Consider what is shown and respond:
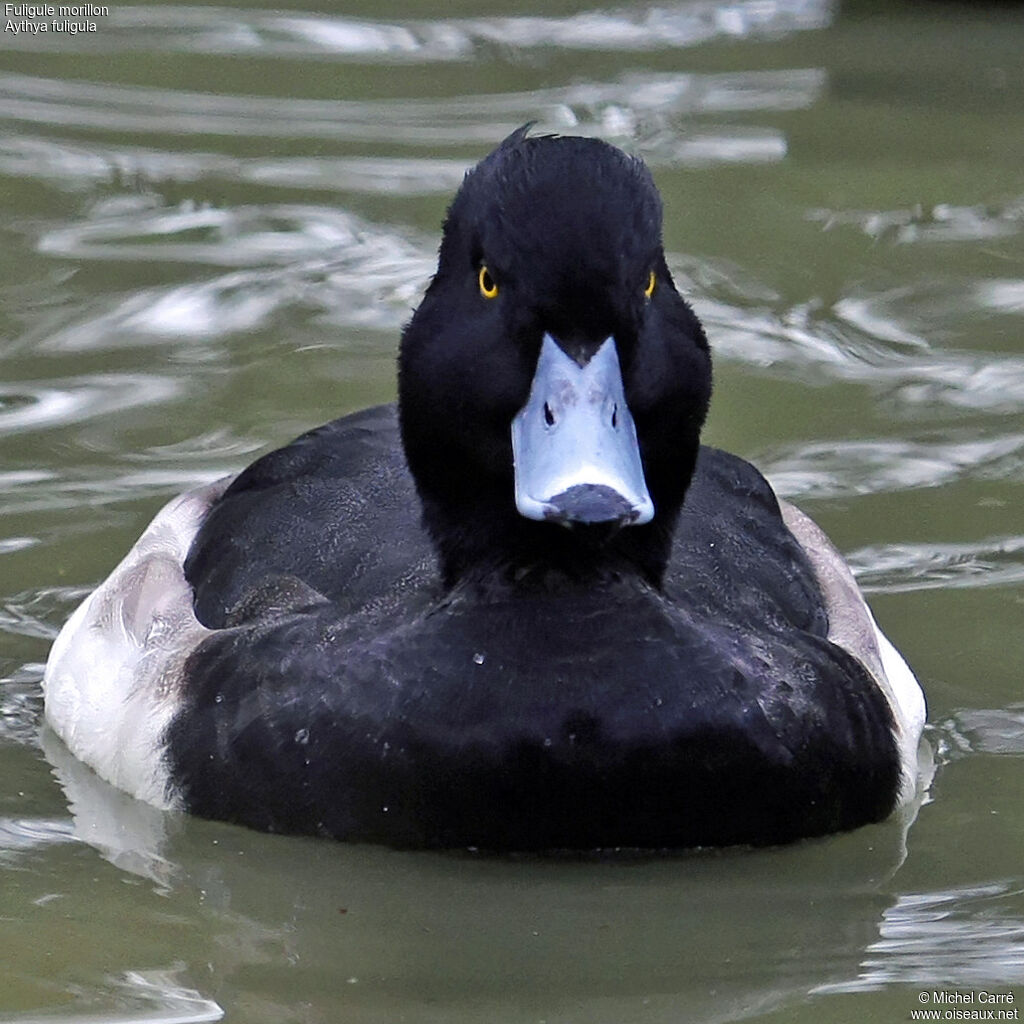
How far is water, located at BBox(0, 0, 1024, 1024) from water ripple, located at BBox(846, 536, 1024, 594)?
2 cm

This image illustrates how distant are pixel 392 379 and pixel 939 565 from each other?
2313 mm

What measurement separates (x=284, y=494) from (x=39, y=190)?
422 cm

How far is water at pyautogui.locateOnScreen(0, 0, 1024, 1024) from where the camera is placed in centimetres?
526

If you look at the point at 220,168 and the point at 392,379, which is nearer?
the point at 392,379

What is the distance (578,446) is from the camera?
5148 millimetres

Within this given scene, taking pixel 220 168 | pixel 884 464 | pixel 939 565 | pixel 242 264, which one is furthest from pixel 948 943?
pixel 220 168

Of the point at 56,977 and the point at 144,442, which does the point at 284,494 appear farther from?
the point at 56,977

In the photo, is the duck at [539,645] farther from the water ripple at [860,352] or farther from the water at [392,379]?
the water ripple at [860,352]

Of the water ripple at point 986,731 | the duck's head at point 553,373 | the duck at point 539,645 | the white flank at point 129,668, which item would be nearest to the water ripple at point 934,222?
the water ripple at point 986,731

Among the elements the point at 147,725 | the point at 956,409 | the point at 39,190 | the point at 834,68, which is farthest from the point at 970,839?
the point at 834,68

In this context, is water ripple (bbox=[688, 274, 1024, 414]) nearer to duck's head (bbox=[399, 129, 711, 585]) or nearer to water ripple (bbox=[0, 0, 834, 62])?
duck's head (bbox=[399, 129, 711, 585])

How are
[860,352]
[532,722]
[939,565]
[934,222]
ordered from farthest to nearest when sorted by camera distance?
[934,222], [860,352], [939,565], [532,722]

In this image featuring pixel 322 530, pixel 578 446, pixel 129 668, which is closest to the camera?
pixel 578 446

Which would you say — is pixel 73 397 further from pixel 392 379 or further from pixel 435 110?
pixel 435 110
